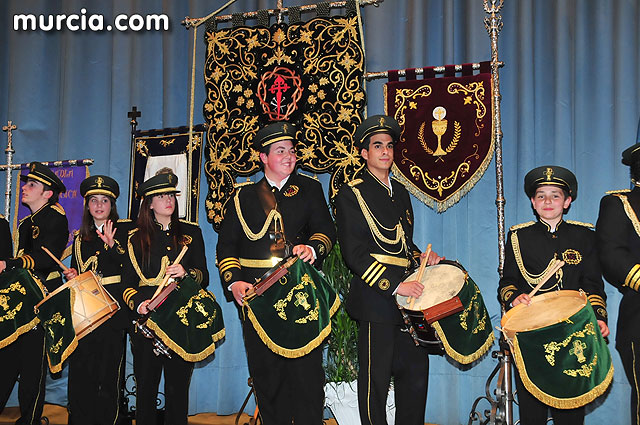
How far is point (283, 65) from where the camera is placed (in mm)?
5020

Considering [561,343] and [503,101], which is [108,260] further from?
[503,101]

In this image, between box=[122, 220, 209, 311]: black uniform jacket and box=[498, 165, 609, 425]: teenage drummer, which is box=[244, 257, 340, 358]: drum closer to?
→ box=[122, 220, 209, 311]: black uniform jacket

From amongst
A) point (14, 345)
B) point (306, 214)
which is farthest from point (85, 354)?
point (306, 214)

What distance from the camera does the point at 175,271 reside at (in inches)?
151

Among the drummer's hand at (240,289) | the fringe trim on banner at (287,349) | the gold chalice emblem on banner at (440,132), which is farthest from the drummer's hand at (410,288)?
the gold chalice emblem on banner at (440,132)

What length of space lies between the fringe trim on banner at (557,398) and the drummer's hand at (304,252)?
43.2 inches

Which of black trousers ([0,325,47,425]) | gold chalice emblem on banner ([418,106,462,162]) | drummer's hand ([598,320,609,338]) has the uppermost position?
gold chalice emblem on banner ([418,106,462,162])

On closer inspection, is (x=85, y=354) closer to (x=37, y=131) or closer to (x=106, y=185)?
(x=106, y=185)

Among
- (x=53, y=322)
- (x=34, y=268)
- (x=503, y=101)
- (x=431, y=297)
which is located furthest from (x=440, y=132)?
(x=34, y=268)

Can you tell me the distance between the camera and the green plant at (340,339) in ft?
14.5

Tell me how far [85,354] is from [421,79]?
119 inches

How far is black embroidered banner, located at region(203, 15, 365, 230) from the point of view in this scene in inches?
189

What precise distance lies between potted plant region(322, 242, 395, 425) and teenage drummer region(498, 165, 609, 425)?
4.00ft

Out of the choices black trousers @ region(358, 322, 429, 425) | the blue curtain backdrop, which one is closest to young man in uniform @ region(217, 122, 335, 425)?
black trousers @ region(358, 322, 429, 425)
